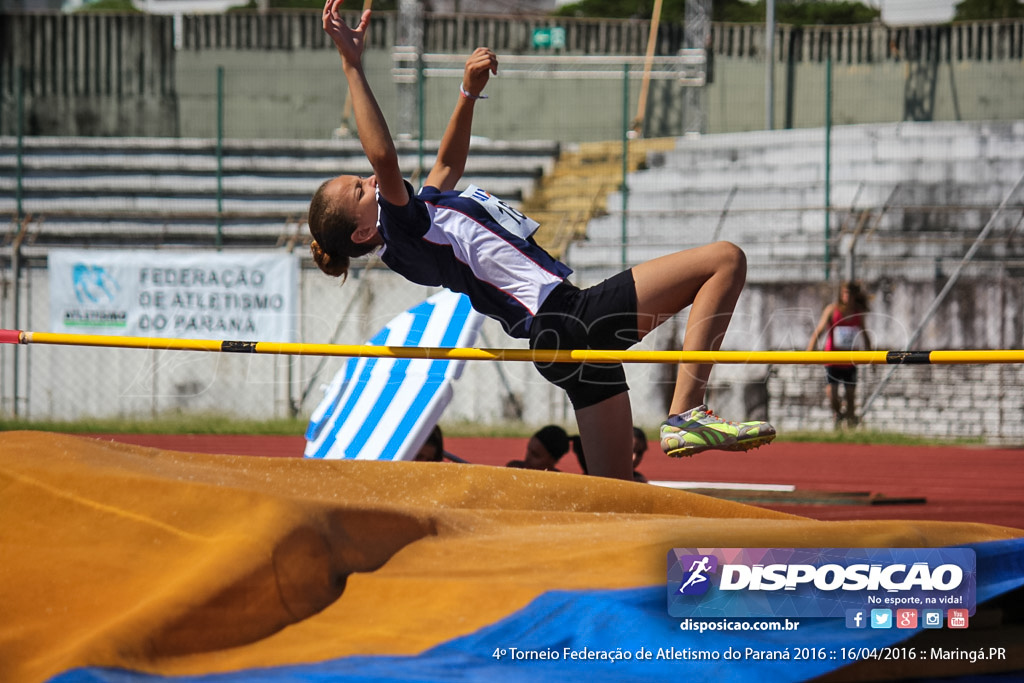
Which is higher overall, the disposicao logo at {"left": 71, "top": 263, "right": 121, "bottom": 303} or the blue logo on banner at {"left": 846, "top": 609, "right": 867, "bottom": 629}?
the disposicao logo at {"left": 71, "top": 263, "right": 121, "bottom": 303}

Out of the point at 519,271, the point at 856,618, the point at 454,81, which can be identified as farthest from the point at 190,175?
the point at 856,618

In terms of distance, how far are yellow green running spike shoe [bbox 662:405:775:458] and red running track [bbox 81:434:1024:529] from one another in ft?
7.98

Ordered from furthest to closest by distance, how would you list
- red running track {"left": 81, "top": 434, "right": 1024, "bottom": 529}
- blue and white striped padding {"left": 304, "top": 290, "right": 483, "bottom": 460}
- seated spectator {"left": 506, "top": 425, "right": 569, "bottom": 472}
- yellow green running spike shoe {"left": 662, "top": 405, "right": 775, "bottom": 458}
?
red running track {"left": 81, "top": 434, "right": 1024, "bottom": 529}, blue and white striped padding {"left": 304, "top": 290, "right": 483, "bottom": 460}, seated spectator {"left": 506, "top": 425, "right": 569, "bottom": 472}, yellow green running spike shoe {"left": 662, "top": 405, "right": 775, "bottom": 458}

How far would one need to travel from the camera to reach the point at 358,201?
11.1 feet

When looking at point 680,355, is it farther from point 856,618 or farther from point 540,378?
point 540,378

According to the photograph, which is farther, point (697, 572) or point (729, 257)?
point (729, 257)

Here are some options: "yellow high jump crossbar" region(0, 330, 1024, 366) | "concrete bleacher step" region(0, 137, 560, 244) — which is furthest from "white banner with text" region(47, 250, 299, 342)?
"yellow high jump crossbar" region(0, 330, 1024, 366)

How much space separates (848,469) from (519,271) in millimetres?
5186

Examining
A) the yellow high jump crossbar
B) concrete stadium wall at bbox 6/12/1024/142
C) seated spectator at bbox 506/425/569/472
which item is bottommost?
seated spectator at bbox 506/425/569/472

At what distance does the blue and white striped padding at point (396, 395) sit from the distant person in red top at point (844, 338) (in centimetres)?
406

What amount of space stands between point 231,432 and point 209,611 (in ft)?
26.3

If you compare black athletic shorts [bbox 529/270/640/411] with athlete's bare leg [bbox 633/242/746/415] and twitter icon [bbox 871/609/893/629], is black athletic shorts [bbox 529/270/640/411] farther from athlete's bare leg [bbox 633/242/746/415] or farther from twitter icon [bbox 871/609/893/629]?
twitter icon [bbox 871/609/893/629]

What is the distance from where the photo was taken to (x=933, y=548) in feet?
8.09

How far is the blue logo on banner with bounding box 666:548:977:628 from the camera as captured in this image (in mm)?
2248
